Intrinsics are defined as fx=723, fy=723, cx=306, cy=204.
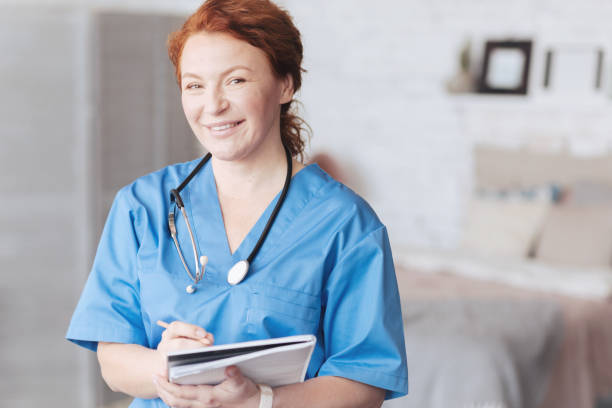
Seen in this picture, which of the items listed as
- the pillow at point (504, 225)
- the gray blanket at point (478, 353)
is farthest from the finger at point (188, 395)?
the pillow at point (504, 225)

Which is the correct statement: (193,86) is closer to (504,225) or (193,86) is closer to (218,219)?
(218,219)

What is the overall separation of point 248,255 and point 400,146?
3.95 metres

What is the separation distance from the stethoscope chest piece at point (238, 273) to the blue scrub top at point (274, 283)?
1 cm

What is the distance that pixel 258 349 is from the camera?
40.0 inches

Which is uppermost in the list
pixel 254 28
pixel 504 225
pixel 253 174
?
pixel 254 28

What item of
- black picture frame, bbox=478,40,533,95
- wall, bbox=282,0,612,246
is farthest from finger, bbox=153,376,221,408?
black picture frame, bbox=478,40,533,95

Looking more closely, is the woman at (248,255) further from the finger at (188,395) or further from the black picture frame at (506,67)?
the black picture frame at (506,67)

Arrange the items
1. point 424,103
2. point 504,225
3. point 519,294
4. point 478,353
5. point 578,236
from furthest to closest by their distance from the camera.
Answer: point 424,103, point 504,225, point 578,236, point 519,294, point 478,353

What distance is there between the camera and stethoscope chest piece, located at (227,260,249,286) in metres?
1.18

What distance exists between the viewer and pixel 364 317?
3.91 ft

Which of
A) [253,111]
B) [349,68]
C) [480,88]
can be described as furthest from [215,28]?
[349,68]

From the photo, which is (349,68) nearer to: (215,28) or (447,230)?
(447,230)

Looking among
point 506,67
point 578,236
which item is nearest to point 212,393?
point 578,236

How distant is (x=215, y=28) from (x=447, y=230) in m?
3.97
